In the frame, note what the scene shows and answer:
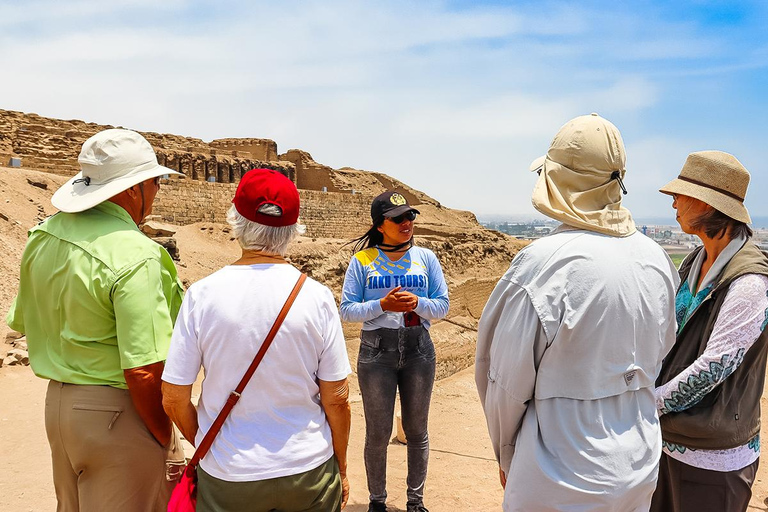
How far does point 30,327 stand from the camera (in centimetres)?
230

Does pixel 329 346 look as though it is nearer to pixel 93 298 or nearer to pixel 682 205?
pixel 93 298

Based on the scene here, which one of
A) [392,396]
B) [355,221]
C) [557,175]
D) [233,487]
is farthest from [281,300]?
[355,221]

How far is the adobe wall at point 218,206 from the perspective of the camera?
17.4 meters

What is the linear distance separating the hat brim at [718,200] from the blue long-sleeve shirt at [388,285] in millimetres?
1514

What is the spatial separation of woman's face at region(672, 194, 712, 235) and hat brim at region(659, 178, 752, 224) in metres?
0.05

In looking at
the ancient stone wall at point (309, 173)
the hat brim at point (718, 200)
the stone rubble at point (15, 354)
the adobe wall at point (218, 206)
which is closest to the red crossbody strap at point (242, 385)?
the hat brim at point (718, 200)

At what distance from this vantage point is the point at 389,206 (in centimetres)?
348

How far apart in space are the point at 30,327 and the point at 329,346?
4.37ft

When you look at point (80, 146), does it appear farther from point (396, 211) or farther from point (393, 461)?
point (396, 211)

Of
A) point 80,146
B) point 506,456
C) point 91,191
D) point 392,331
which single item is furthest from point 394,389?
point 80,146

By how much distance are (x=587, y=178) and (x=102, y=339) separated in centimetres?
189

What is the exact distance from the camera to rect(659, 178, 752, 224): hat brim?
237 cm

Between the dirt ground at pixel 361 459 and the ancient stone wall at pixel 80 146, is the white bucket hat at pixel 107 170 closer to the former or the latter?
the dirt ground at pixel 361 459

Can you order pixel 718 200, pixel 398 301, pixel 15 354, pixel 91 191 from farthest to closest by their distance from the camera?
pixel 15 354 → pixel 398 301 → pixel 718 200 → pixel 91 191
